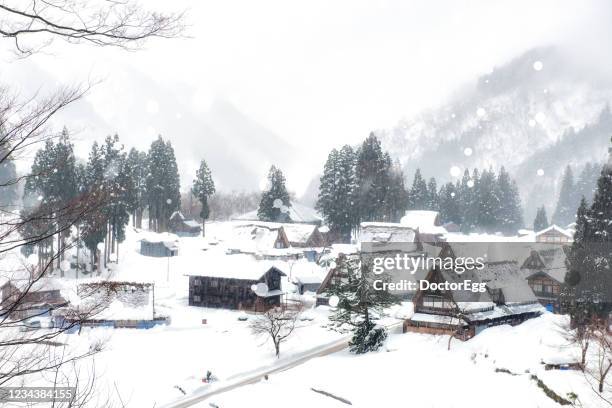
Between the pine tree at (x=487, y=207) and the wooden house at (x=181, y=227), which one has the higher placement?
the pine tree at (x=487, y=207)

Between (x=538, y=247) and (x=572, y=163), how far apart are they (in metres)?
151

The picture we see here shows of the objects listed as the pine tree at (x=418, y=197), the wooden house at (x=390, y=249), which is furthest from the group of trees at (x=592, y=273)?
the pine tree at (x=418, y=197)

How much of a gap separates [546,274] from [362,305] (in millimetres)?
18377

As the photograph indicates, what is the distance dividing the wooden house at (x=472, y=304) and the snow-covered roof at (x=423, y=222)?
86.3 ft

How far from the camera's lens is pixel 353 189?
63219 millimetres

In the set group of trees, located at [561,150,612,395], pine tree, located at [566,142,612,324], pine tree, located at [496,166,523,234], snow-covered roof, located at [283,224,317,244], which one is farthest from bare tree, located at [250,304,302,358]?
pine tree, located at [496,166,523,234]

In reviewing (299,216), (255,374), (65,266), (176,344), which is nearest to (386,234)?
(299,216)

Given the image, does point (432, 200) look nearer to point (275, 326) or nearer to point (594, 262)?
point (594, 262)

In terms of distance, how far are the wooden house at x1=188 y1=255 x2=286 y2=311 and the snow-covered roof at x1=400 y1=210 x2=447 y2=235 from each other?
28401 millimetres

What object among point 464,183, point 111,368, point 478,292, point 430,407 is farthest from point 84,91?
point 464,183

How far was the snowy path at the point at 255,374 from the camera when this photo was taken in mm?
24047

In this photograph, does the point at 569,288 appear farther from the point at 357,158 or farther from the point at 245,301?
the point at 357,158

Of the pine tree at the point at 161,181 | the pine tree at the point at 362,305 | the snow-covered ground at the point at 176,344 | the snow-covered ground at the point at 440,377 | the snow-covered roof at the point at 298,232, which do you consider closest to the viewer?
the snow-covered ground at the point at 440,377

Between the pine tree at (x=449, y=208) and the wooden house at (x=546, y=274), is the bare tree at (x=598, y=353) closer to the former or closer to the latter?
the wooden house at (x=546, y=274)
